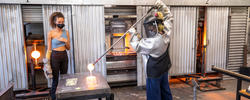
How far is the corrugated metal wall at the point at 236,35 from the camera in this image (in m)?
5.55

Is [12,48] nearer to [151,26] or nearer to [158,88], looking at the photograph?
[151,26]

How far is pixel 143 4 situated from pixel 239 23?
10.6ft

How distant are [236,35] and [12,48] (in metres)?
6.42

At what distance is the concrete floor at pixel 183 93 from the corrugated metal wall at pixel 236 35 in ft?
2.67

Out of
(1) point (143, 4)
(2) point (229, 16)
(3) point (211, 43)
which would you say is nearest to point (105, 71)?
(1) point (143, 4)

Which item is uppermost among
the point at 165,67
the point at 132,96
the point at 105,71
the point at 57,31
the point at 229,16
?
the point at 229,16

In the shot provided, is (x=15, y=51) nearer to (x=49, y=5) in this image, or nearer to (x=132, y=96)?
(x=49, y=5)

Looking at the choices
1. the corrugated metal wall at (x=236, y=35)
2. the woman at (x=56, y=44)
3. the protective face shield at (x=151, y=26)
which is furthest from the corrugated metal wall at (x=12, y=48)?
the corrugated metal wall at (x=236, y=35)

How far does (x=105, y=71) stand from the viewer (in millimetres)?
4898

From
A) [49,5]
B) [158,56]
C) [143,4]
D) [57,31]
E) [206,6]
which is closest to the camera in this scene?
[158,56]

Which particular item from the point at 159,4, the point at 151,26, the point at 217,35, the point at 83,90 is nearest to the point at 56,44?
the point at 83,90

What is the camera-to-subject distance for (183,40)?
17.4 feet

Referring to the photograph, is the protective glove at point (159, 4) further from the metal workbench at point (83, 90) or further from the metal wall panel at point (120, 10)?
the metal workbench at point (83, 90)

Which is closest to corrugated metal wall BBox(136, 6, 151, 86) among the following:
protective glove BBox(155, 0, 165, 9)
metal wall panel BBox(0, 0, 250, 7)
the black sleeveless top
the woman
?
metal wall panel BBox(0, 0, 250, 7)
